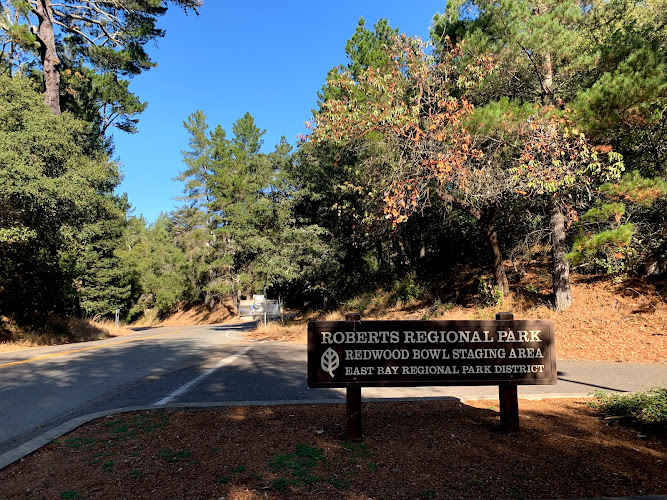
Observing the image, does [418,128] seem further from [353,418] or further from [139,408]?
[139,408]

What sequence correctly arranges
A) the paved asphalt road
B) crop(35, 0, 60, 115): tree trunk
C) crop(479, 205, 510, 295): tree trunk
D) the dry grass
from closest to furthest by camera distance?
the paved asphalt road < crop(479, 205, 510, 295): tree trunk < the dry grass < crop(35, 0, 60, 115): tree trunk

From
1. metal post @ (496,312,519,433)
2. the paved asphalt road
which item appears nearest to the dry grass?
the paved asphalt road

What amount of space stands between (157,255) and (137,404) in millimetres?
52656

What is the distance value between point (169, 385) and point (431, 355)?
16.7 feet

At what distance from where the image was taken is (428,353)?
4.46 m

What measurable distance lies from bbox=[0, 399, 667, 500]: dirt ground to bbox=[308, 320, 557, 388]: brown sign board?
59cm

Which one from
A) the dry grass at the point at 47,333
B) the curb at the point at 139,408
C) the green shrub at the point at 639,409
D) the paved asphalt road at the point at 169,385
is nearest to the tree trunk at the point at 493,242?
the paved asphalt road at the point at 169,385

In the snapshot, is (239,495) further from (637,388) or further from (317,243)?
(317,243)

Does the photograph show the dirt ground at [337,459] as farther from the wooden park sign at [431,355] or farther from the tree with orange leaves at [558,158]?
the tree with orange leaves at [558,158]

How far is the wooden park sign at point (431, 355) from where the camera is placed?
4352 millimetres

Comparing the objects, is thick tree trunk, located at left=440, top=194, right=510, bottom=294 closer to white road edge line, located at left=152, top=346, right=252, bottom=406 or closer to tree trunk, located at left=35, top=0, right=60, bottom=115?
white road edge line, located at left=152, top=346, right=252, bottom=406

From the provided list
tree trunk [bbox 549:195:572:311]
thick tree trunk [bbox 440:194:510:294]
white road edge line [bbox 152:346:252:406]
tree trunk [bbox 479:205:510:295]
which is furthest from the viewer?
tree trunk [bbox 479:205:510:295]

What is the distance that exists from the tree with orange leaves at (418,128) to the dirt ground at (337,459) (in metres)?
7.28

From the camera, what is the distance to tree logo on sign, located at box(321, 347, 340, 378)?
4324mm
